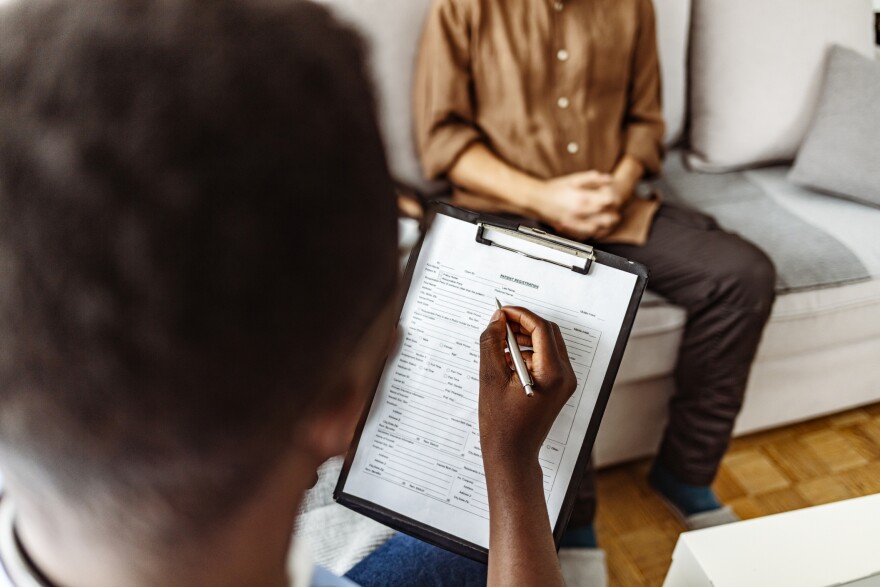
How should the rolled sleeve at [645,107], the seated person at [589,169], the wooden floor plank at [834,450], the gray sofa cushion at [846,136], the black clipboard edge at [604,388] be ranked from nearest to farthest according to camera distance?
the black clipboard edge at [604,388] → the wooden floor plank at [834,450] → the seated person at [589,169] → the rolled sleeve at [645,107] → the gray sofa cushion at [846,136]

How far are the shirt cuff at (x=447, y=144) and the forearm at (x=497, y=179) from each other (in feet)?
0.05

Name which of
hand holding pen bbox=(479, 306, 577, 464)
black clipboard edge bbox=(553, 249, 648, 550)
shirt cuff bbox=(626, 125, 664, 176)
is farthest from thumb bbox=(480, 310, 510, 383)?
shirt cuff bbox=(626, 125, 664, 176)

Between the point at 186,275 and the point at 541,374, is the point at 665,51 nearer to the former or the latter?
the point at 541,374

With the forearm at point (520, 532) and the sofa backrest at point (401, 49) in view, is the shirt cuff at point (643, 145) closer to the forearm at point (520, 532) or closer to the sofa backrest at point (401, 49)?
the sofa backrest at point (401, 49)

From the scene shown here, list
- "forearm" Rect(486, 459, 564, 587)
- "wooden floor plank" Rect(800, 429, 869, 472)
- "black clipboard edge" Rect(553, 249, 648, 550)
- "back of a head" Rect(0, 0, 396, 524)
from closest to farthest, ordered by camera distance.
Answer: "back of a head" Rect(0, 0, 396, 524), "forearm" Rect(486, 459, 564, 587), "black clipboard edge" Rect(553, 249, 648, 550), "wooden floor plank" Rect(800, 429, 869, 472)

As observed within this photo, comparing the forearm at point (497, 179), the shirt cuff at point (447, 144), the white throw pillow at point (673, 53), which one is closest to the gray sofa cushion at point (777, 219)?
the white throw pillow at point (673, 53)

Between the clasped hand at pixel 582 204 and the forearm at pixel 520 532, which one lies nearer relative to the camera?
the forearm at pixel 520 532

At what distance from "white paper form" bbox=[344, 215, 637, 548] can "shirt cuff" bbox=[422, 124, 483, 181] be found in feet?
1.73

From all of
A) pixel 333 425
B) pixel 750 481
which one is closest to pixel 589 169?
pixel 750 481

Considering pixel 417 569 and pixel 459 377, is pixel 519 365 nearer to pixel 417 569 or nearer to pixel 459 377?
pixel 459 377

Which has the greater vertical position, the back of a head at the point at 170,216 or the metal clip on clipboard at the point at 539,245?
the back of a head at the point at 170,216

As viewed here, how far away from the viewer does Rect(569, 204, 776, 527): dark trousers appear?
109 cm

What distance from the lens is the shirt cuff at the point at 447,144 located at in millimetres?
1164

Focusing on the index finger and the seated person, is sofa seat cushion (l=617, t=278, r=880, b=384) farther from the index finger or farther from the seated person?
the index finger
